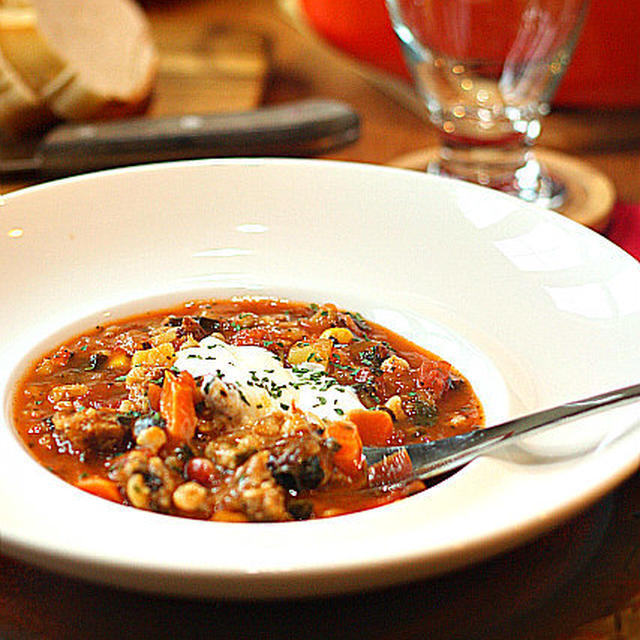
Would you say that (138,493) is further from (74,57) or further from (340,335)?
(74,57)

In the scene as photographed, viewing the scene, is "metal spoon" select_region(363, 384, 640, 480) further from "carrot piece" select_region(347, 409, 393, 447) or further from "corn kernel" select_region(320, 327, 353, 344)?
"corn kernel" select_region(320, 327, 353, 344)

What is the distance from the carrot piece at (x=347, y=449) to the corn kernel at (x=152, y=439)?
34 centimetres

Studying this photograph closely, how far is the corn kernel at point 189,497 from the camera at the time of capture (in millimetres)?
1939

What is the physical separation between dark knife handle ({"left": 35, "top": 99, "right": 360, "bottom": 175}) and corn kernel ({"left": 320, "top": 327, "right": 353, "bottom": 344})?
158cm

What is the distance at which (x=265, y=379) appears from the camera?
7.83 ft

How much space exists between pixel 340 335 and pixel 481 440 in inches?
27.2

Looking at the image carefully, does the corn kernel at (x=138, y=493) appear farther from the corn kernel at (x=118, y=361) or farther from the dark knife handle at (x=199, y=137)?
the dark knife handle at (x=199, y=137)

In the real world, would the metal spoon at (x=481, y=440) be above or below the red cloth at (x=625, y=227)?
above

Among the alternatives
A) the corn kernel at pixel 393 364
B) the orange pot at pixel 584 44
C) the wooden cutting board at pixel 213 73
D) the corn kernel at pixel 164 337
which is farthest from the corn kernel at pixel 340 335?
the orange pot at pixel 584 44

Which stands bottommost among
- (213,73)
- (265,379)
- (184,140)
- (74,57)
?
(213,73)

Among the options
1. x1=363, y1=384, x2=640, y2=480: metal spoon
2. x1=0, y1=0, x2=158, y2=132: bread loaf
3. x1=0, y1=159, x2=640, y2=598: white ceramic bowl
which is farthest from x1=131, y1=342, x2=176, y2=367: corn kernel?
x1=0, y1=0, x2=158, y2=132: bread loaf

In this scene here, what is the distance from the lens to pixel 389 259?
9.53ft

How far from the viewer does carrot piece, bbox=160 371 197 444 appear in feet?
7.09

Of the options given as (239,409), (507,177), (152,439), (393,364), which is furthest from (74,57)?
(152,439)
